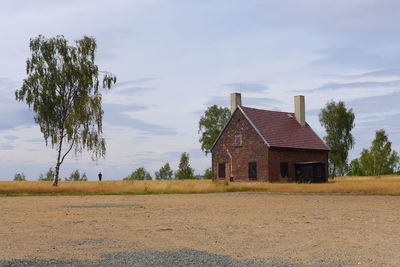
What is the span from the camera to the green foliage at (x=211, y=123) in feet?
222

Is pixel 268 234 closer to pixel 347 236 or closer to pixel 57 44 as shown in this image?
pixel 347 236

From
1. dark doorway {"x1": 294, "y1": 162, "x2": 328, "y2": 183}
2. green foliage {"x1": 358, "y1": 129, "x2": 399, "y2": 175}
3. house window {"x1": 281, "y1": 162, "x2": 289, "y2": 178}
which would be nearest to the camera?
house window {"x1": 281, "y1": 162, "x2": 289, "y2": 178}

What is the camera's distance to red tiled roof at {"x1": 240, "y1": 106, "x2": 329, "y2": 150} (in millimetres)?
45281

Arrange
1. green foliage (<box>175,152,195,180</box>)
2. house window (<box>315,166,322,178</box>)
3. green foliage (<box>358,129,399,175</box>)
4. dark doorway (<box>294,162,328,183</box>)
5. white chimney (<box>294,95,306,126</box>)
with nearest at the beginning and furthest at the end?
dark doorway (<box>294,162,328,183</box>) < house window (<box>315,166,322,178</box>) < white chimney (<box>294,95,306,126</box>) < green foliage (<box>175,152,195,180</box>) < green foliage (<box>358,129,399,175</box>)

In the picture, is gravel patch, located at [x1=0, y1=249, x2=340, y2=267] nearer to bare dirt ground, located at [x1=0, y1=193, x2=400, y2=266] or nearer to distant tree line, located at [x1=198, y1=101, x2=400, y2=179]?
bare dirt ground, located at [x1=0, y1=193, x2=400, y2=266]

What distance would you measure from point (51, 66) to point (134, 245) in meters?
35.2

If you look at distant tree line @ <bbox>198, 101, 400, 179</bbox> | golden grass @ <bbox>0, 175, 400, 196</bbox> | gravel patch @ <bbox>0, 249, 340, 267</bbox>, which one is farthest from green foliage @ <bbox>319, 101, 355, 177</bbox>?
gravel patch @ <bbox>0, 249, 340, 267</bbox>

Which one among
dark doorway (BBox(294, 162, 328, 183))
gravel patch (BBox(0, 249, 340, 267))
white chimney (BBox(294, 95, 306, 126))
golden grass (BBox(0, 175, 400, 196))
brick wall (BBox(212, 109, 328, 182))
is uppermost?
white chimney (BBox(294, 95, 306, 126))

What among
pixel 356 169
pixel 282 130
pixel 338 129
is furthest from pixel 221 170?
pixel 356 169

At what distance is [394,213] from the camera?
49.9 ft

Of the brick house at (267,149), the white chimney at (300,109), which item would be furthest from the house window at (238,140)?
the white chimney at (300,109)

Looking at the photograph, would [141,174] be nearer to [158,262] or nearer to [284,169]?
[284,169]

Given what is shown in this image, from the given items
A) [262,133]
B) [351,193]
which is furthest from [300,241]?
[262,133]

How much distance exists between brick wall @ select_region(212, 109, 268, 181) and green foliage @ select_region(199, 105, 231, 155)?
1821 centimetres
